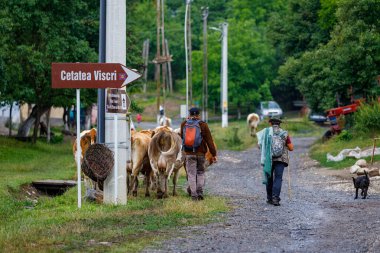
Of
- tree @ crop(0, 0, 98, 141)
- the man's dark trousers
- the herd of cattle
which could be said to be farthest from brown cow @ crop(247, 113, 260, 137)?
the man's dark trousers

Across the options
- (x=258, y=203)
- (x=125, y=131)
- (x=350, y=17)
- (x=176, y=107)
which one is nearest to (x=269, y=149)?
(x=258, y=203)

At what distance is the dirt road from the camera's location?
45.9 feet

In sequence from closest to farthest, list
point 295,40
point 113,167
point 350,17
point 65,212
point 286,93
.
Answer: point 65,212, point 113,167, point 350,17, point 295,40, point 286,93

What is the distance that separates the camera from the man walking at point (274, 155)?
808 inches

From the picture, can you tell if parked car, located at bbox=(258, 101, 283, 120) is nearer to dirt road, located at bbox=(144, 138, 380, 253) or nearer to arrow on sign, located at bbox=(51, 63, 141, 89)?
dirt road, located at bbox=(144, 138, 380, 253)

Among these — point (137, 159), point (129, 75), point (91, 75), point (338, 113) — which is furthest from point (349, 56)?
point (91, 75)

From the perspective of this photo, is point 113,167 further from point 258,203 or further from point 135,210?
point 258,203

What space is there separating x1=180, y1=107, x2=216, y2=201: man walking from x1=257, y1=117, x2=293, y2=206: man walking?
1224mm

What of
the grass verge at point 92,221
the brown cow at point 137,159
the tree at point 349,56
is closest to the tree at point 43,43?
the tree at point 349,56

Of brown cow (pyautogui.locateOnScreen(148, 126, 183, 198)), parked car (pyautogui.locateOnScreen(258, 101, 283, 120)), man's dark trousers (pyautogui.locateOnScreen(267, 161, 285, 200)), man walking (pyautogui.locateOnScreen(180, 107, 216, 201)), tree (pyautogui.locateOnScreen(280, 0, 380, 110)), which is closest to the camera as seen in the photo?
man's dark trousers (pyautogui.locateOnScreen(267, 161, 285, 200))

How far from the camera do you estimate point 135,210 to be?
18562mm

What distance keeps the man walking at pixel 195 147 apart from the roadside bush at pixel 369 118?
57.8 ft

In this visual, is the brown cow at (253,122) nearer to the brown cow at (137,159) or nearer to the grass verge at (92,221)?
the grass verge at (92,221)

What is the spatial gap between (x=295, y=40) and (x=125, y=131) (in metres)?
33.1
